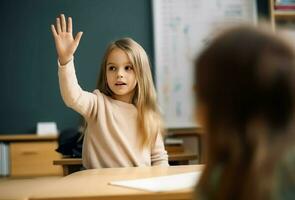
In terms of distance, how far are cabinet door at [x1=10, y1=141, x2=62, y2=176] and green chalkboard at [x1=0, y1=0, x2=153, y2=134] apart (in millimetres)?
314

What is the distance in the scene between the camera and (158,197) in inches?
36.0

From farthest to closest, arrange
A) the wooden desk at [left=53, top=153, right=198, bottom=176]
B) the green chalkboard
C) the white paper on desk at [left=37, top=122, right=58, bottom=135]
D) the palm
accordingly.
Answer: the green chalkboard < the white paper on desk at [left=37, top=122, right=58, bottom=135] < the wooden desk at [left=53, top=153, right=198, bottom=176] < the palm

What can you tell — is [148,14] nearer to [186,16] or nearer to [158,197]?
[186,16]

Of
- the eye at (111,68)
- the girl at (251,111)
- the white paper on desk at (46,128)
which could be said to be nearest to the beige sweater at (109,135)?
the eye at (111,68)

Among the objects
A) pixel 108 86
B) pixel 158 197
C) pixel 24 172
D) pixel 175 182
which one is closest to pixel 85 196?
pixel 158 197

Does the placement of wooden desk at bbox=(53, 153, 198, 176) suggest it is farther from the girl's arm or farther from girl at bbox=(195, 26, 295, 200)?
girl at bbox=(195, 26, 295, 200)

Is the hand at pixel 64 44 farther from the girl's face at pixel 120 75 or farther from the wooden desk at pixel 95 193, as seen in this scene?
the wooden desk at pixel 95 193

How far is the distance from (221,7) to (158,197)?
13.0 feet

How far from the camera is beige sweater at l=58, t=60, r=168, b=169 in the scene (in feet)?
6.08

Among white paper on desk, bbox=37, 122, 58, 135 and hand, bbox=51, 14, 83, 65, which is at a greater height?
hand, bbox=51, 14, 83, 65

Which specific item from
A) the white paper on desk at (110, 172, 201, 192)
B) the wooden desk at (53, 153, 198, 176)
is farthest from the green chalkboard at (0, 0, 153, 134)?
the white paper on desk at (110, 172, 201, 192)

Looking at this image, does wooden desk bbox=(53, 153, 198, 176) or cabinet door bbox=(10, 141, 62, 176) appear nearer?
wooden desk bbox=(53, 153, 198, 176)

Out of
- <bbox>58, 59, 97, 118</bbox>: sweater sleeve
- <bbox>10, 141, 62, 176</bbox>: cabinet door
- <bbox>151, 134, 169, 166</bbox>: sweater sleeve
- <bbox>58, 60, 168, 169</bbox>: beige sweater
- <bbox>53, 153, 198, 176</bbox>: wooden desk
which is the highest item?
<bbox>58, 59, 97, 118</bbox>: sweater sleeve

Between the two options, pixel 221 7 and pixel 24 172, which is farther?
pixel 221 7
